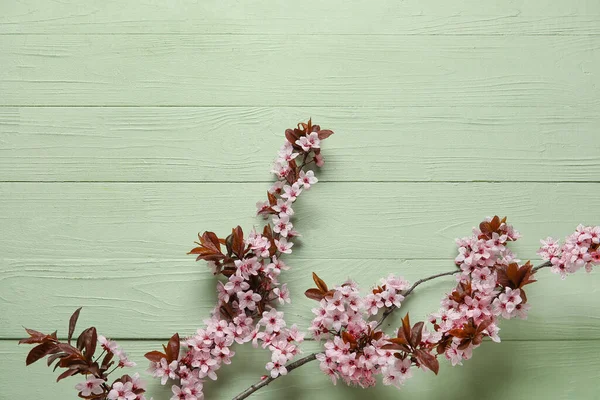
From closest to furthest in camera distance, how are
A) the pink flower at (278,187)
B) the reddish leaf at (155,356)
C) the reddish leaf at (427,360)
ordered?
the reddish leaf at (427,360)
the reddish leaf at (155,356)
the pink flower at (278,187)

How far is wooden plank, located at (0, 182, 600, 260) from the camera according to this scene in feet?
3.85

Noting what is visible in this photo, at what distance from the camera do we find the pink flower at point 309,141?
3.76 feet

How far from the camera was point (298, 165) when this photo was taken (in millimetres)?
1199

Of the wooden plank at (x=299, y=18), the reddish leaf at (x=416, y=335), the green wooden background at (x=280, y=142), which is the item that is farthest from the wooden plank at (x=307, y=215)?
the wooden plank at (x=299, y=18)

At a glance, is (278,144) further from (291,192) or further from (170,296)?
(170,296)

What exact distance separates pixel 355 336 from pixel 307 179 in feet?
1.05

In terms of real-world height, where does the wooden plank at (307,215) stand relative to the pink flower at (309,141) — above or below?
below

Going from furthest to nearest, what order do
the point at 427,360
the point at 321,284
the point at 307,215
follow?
the point at 307,215
the point at 321,284
the point at 427,360

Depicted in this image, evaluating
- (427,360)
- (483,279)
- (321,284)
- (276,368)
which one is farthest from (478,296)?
(276,368)

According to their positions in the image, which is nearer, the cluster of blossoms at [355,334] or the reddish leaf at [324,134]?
the cluster of blossoms at [355,334]

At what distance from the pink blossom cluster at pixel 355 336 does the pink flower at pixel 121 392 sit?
0.34 m

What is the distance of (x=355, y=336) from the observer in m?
1.04

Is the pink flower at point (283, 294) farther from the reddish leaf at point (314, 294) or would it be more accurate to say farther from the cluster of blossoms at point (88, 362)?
the cluster of blossoms at point (88, 362)

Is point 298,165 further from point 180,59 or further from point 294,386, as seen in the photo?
point 294,386
